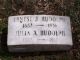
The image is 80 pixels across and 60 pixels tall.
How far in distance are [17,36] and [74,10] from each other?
765 mm

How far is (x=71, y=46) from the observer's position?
3273mm

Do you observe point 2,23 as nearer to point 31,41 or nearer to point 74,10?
point 31,41

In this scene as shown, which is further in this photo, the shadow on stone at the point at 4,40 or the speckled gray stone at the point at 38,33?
the shadow on stone at the point at 4,40

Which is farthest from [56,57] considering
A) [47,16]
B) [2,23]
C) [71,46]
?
[2,23]

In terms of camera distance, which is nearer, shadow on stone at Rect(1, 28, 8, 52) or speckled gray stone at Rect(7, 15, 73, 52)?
speckled gray stone at Rect(7, 15, 73, 52)

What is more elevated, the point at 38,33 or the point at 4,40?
the point at 38,33

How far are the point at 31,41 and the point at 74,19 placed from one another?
2.02 ft

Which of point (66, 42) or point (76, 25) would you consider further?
point (76, 25)

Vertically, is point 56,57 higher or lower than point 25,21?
lower

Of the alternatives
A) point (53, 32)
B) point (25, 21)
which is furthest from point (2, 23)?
point (53, 32)

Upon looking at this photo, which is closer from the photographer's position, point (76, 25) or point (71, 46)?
point (71, 46)

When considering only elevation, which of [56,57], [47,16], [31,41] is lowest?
[56,57]

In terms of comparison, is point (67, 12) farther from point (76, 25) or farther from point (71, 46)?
point (71, 46)

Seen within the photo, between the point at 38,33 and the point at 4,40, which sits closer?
the point at 38,33
